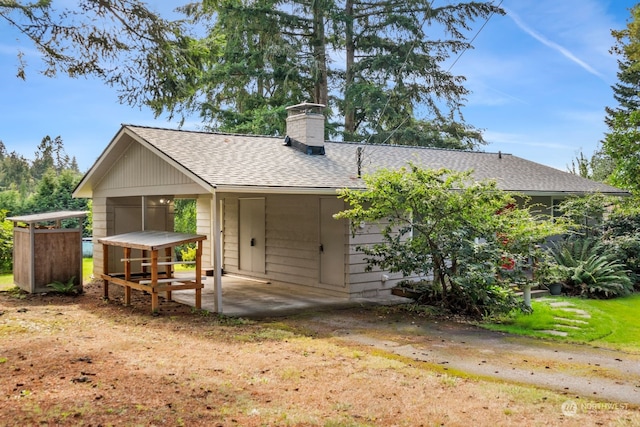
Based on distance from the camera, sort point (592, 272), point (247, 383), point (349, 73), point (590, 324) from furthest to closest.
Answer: point (349, 73) → point (592, 272) → point (590, 324) → point (247, 383)

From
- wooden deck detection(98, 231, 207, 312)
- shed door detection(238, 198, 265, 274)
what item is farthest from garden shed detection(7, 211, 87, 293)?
shed door detection(238, 198, 265, 274)

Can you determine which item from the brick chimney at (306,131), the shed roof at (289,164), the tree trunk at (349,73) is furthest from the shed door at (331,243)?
the tree trunk at (349,73)

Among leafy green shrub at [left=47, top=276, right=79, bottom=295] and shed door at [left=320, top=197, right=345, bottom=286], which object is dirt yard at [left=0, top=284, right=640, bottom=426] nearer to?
shed door at [left=320, top=197, right=345, bottom=286]

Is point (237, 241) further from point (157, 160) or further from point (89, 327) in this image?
point (89, 327)

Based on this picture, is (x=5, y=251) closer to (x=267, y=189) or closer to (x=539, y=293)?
(x=267, y=189)

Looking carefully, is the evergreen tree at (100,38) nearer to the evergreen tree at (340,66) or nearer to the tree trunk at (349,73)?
the evergreen tree at (340,66)

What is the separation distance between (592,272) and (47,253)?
39.4 feet

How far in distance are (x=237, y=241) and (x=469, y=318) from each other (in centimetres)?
704

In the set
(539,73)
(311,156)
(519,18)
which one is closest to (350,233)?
(311,156)

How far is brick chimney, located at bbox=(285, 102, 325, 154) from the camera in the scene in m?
12.8

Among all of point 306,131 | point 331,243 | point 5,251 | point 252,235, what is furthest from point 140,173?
point 5,251

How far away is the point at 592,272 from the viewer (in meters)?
12.0

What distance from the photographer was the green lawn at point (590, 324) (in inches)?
318

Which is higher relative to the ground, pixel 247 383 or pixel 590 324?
pixel 247 383
